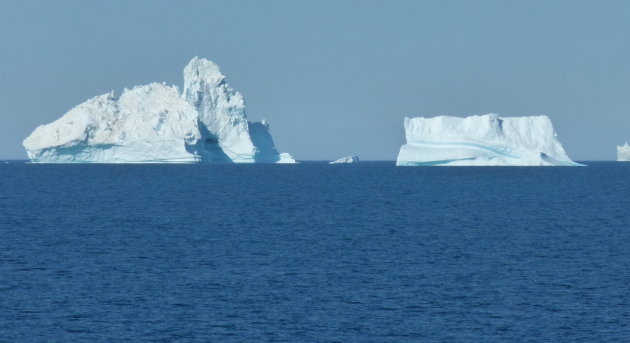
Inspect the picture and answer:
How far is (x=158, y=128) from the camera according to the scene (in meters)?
92.2

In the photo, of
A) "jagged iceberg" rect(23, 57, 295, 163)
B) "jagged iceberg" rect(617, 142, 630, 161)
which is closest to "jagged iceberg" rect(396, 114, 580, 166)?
"jagged iceberg" rect(23, 57, 295, 163)

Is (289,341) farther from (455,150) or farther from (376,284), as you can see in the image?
(455,150)

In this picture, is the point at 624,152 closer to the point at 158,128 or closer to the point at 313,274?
the point at 158,128

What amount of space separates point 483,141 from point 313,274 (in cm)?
5984

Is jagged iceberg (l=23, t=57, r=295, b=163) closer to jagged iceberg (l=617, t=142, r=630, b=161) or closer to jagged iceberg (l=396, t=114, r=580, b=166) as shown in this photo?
jagged iceberg (l=396, t=114, r=580, b=166)

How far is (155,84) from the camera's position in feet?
313

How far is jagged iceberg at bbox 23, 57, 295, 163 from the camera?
9200 centimetres

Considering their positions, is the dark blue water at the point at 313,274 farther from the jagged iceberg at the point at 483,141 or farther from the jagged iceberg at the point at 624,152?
the jagged iceberg at the point at 624,152

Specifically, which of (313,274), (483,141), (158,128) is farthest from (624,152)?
(313,274)

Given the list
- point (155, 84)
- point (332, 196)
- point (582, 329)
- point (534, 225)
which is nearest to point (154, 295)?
point (582, 329)

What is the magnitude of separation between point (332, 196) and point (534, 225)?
22.0m

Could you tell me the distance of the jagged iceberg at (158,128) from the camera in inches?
3622

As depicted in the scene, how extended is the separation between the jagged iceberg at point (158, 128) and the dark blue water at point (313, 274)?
149 ft

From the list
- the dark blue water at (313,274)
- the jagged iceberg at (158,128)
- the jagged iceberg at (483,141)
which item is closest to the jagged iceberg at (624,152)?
the jagged iceberg at (483,141)
